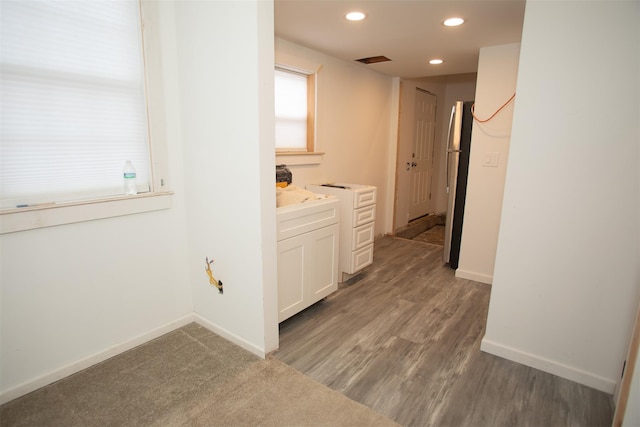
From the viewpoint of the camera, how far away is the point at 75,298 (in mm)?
1930

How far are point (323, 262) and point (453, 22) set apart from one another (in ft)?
6.69

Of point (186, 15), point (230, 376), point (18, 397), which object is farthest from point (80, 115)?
point (230, 376)

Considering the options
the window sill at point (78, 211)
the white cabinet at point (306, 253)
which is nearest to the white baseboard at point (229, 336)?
the white cabinet at point (306, 253)

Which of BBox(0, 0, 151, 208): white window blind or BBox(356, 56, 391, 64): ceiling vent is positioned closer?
BBox(0, 0, 151, 208): white window blind

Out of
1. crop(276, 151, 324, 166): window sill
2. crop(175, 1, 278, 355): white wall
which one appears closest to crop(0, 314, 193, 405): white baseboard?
crop(175, 1, 278, 355): white wall

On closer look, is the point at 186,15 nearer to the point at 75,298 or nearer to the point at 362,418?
the point at 75,298

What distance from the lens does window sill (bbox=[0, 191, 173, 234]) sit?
1.67 meters

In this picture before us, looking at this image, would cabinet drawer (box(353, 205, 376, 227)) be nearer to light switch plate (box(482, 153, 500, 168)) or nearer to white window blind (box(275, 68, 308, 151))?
white window blind (box(275, 68, 308, 151))

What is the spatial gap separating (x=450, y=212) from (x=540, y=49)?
6.44 ft

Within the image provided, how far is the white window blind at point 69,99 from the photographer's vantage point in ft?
5.39

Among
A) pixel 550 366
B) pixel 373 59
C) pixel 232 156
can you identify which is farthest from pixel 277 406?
pixel 373 59

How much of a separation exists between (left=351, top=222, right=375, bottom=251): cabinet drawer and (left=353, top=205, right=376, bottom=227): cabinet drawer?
0.04 m

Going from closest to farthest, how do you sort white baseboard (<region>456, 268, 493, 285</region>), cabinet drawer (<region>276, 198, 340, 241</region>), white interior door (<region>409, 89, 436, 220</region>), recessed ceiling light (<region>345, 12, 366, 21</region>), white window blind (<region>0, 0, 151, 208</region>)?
white window blind (<region>0, 0, 151, 208</region>) < cabinet drawer (<region>276, 198, 340, 241</region>) < recessed ceiling light (<region>345, 12, 366, 21</region>) < white baseboard (<region>456, 268, 493, 285</region>) < white interior door (<region>409, 89, 436, 220</region>)

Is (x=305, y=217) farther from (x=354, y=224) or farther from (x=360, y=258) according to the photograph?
(x=360, y=258)
